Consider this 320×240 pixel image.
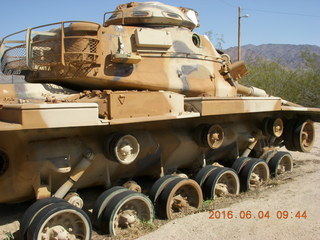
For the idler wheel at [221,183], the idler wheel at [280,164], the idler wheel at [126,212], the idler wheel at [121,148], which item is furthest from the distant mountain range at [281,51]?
the idler wheel at [126,212]

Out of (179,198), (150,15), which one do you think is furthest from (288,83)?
(179,198)

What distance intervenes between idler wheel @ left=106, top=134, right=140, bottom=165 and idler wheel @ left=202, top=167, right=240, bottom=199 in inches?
72.6

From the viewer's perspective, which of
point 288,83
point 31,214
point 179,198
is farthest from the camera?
point 288,83

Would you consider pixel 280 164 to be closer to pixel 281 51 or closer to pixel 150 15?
pixel 150 15

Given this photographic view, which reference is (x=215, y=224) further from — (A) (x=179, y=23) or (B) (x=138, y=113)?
(A) (x=179, y=23)

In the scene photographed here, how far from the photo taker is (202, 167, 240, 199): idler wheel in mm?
7051

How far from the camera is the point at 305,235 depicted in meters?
5.20

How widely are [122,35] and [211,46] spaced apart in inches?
88.7

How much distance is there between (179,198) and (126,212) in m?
1.08

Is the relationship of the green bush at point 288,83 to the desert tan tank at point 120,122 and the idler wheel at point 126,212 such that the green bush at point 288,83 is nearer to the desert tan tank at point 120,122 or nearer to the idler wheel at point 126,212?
the desert tan tank at point 120,122

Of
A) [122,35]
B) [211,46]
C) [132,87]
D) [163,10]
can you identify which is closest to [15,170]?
[132,87]

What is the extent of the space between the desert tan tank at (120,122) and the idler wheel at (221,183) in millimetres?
22

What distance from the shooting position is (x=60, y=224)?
4.93 metres

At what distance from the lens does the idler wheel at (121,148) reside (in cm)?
571
